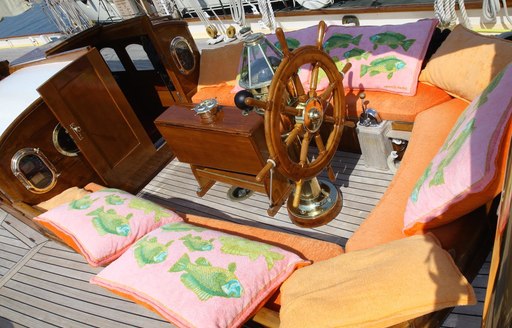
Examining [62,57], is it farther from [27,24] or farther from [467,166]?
[27,24]

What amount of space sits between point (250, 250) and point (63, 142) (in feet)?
7.32

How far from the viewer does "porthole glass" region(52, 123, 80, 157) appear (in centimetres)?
303

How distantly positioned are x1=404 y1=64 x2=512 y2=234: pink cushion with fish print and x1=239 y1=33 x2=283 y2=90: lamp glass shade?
1.02 m

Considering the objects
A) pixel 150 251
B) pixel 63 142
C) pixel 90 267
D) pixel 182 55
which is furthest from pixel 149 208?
pixel 182 55

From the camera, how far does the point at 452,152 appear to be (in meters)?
1.41

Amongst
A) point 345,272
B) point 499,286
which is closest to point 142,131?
point 345,272

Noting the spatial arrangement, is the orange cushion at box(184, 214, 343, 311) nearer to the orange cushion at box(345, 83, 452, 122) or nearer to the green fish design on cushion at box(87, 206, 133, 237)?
the green fish design on cushion at box(87, 206, 133, 237)

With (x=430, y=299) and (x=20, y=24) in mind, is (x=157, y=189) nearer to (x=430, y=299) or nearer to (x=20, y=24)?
(x=430, y=299)

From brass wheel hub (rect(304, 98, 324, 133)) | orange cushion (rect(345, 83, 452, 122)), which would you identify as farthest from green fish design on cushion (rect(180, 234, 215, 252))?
orange cushion (rect(345, 83, 452, 122))

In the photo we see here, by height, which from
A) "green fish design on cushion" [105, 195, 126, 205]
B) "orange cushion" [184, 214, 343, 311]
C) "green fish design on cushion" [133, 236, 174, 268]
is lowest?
"orange cushion" [184, 214, 343, 311]

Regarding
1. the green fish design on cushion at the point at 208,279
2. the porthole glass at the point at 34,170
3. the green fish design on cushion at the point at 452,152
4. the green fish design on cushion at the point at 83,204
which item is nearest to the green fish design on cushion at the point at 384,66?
the green fish design on cushion at the point at 452,152

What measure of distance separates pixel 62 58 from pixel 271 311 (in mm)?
2943

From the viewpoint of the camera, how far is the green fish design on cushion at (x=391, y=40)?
8.65ft

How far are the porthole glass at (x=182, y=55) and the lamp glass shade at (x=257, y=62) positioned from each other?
1.92m
